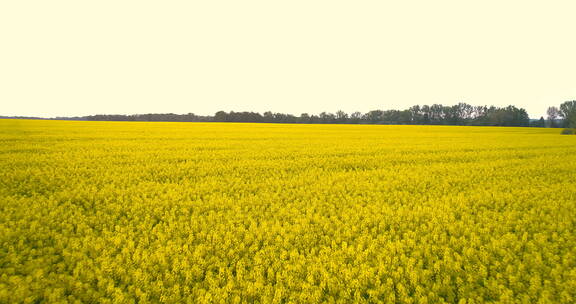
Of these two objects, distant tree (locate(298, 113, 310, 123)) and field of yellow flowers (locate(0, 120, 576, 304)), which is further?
distant tree (locate(298, 113, 310, 123))

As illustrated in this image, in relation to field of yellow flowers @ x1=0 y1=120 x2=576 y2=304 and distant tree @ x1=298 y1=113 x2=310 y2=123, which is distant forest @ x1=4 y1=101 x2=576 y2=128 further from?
field of yellow flowers @ x1=0 y1=120 x2=576 y2=304

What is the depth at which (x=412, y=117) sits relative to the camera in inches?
4557

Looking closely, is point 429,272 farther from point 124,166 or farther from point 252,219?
point 124,166

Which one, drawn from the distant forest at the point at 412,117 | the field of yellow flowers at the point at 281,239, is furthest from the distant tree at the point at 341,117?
the field of yellow flowers at the point at 281,239

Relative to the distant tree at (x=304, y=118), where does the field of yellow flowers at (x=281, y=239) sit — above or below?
below

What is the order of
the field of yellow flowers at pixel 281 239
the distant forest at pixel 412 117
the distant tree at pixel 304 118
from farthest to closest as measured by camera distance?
the distant tree at pixel 304 118, the distant forest at pixel 412 117, the field of yellow flowers at pixel 281 239

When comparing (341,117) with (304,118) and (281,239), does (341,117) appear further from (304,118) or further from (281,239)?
(281,239)

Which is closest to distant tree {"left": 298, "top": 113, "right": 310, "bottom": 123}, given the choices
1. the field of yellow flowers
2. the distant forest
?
the distant forest

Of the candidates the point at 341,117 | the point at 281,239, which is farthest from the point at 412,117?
the point at 281,239

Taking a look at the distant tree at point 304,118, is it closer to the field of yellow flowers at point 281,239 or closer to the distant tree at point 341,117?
the distant tree at point 341,117

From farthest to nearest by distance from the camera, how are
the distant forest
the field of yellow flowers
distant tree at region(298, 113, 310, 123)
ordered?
distant tree at region(298, 113, 310, 123)
the distant forest
the field of yellow flowers

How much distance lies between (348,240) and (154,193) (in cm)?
546

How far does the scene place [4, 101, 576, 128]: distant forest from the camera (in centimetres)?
10025

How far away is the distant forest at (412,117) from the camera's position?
329 ft
